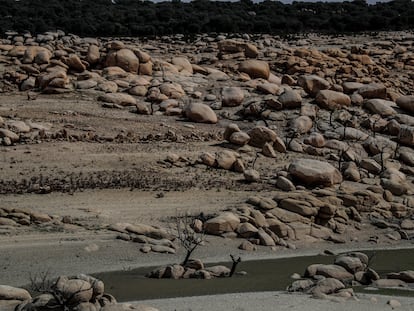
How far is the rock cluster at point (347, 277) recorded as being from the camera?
418 inches

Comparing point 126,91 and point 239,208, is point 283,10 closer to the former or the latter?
point 126,91

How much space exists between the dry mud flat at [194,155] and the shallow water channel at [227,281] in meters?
0.65

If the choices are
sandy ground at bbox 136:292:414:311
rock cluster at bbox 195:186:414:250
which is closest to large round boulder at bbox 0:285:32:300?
sandy ground at bbox 136:292:414:311

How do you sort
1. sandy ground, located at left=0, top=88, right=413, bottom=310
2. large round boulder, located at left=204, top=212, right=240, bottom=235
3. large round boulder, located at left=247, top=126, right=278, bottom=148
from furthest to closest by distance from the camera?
large round boulder, located at left=247, top=126, right=278, bottom=148 < large round boulder, located at left=204, top=212, right=240, bottom=235 < sandy ground, located at left=0, top=88, right=413, bottom=310

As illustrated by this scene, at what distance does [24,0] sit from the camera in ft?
189

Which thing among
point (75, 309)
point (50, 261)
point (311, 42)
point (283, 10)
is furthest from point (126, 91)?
point (283, 10)

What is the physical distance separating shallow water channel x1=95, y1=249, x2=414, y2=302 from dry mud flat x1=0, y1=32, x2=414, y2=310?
2.14 ft

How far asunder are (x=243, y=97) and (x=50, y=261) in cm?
1339

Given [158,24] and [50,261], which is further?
[158,24]

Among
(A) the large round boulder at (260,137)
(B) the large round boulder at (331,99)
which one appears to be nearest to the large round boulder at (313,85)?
(B) the large round boulder at (331,99)

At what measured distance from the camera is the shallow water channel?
34.3ft

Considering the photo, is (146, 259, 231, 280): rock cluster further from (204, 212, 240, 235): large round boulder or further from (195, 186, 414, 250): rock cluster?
(204, 212, 240, 235): large round boulder

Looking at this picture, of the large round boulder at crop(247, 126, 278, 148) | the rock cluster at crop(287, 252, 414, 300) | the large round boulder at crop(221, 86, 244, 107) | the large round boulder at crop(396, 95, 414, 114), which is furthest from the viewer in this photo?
the large round boulder at crop(396, 95, 414, 114)

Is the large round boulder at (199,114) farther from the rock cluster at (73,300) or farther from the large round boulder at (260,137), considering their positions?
the rock cluster at (73,300)
